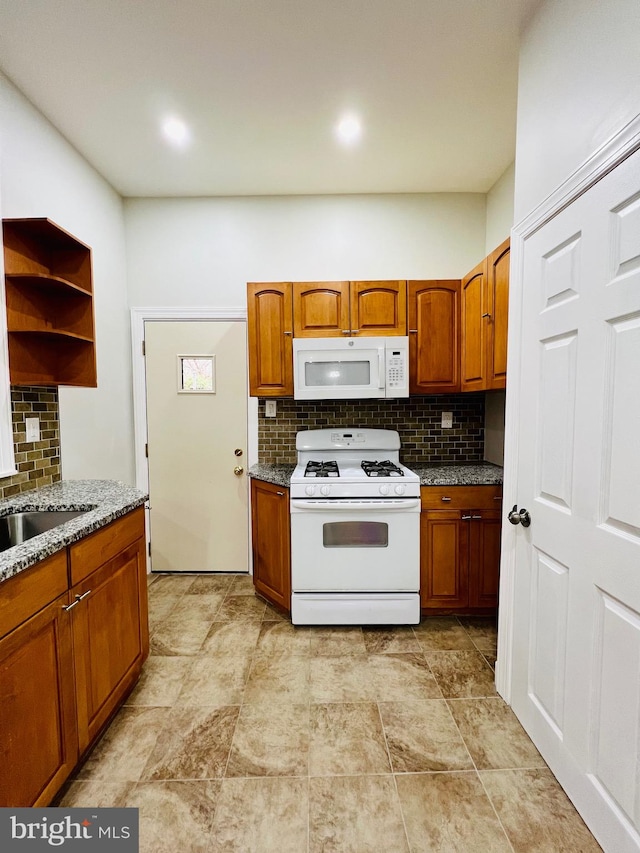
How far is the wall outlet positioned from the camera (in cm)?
193

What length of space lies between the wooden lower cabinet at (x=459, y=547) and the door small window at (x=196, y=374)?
1805 mm

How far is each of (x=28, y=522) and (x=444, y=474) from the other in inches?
87.0

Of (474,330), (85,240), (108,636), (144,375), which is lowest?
(108,636)

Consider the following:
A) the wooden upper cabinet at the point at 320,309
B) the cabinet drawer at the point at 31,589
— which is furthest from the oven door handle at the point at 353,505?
the cabinet drawer at the point at 31,589

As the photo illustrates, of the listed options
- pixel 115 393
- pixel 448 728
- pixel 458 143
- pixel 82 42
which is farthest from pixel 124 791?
pixel 458 143

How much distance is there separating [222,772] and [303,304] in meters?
2.42

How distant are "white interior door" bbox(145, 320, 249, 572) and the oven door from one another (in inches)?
34.4

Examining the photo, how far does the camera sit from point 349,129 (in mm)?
2160

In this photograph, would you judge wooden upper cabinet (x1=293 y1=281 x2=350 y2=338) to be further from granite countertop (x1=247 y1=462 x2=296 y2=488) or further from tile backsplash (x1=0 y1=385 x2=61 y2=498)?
tile backsplash (x1=0 y1=385 x2=61 y2=498)

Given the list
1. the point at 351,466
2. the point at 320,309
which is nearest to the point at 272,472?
the point at 351,466

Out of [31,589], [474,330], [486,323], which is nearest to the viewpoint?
[31,589]

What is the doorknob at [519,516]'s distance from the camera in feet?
5.05

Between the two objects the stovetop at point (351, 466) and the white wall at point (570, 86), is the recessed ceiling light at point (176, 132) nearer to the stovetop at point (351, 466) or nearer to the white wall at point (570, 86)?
the white wall at point (570, 86)

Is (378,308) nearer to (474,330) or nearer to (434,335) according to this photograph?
(434,335)
